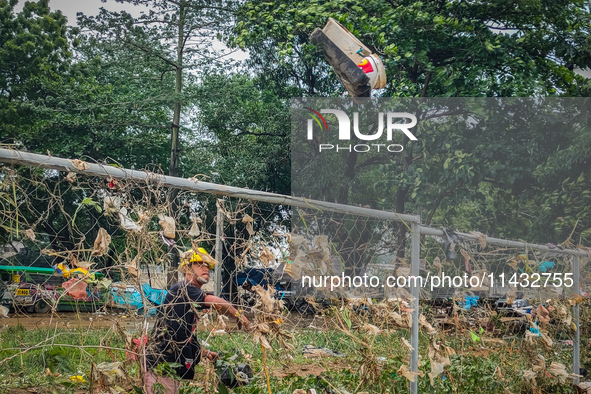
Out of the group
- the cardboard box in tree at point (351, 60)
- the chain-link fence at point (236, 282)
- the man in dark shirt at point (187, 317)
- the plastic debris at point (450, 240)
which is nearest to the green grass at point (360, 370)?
the chain-link fence at point (236, 282)

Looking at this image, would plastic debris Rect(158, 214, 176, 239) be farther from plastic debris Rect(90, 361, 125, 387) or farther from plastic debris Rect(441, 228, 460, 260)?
plastic debris Rect(441, 228, 460, 260)

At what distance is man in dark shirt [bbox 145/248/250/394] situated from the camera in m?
1.96

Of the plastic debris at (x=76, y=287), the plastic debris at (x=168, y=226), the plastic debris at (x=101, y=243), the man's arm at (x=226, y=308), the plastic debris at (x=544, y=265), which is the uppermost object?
the plastic debris at (x=168, y=226)

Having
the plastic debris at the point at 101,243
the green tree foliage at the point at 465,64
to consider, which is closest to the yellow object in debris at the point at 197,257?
the plastic debris at the point at 101,243

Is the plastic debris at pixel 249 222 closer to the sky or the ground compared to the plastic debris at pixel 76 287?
closer to the sky

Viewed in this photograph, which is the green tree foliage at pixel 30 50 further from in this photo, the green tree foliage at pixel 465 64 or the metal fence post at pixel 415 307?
the metal fence post at pixel 415 307

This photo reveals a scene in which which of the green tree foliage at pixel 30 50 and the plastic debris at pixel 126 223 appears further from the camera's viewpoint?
the green tree foliage at pixel 30 50

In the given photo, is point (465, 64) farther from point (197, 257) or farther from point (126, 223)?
point (126, 223)

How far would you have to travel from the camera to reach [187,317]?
2.56 meters

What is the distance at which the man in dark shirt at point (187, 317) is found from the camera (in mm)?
1961

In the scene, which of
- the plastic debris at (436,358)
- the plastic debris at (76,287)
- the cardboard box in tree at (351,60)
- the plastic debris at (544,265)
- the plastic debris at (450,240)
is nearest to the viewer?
the plastic debris at (76,287)

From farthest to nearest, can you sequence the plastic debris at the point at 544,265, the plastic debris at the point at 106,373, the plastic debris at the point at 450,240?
the plastic debris at the point at 544,265, the plastic debris at the point at 450,240, the plastic debris at the point at 106,373

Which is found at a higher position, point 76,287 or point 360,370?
point 76,287

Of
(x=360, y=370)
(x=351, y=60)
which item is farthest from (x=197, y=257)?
(x=351, y=60)
